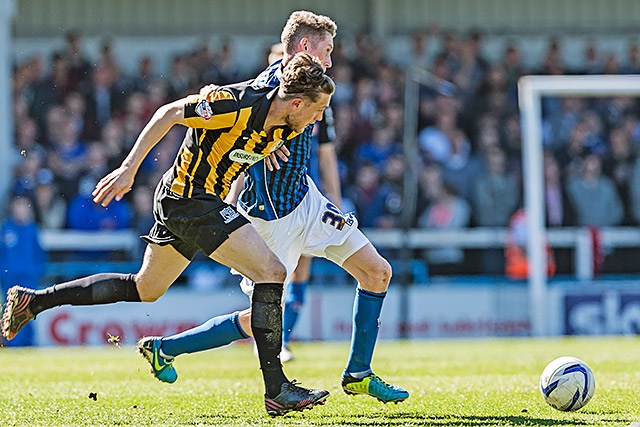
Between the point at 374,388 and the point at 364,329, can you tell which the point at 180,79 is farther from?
the point at 374,388

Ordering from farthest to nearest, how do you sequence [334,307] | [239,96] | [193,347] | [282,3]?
[282,3] → [334,307] → [193,347] → [239,96]

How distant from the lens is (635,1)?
2211cm

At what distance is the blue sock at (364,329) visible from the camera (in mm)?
6402

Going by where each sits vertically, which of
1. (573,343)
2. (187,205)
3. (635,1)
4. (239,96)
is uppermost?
(635,1)

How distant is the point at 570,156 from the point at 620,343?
4578mm

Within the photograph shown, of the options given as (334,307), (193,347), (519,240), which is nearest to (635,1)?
(519,240)

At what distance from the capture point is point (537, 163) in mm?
15258

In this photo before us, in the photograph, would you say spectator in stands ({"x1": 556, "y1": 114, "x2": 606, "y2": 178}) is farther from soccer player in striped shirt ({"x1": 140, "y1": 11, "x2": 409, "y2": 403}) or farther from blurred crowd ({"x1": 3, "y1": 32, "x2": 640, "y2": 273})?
soccer player in striped shirt ({"x1": 140, "y1": 11, "x2": 409, "y2": 403})

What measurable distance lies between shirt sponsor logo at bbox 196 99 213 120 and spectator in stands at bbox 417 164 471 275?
Answer: 34.3 feet

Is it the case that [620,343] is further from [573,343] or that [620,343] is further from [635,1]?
[635,1]

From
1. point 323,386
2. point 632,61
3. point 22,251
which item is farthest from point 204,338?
point 632,61

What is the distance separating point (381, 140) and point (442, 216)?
4.69ft

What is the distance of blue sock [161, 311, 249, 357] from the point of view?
671 centimetres

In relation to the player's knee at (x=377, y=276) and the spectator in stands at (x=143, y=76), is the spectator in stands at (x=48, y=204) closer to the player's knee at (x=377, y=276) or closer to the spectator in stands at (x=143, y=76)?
the spectator in stands at (x=143, y=76)
